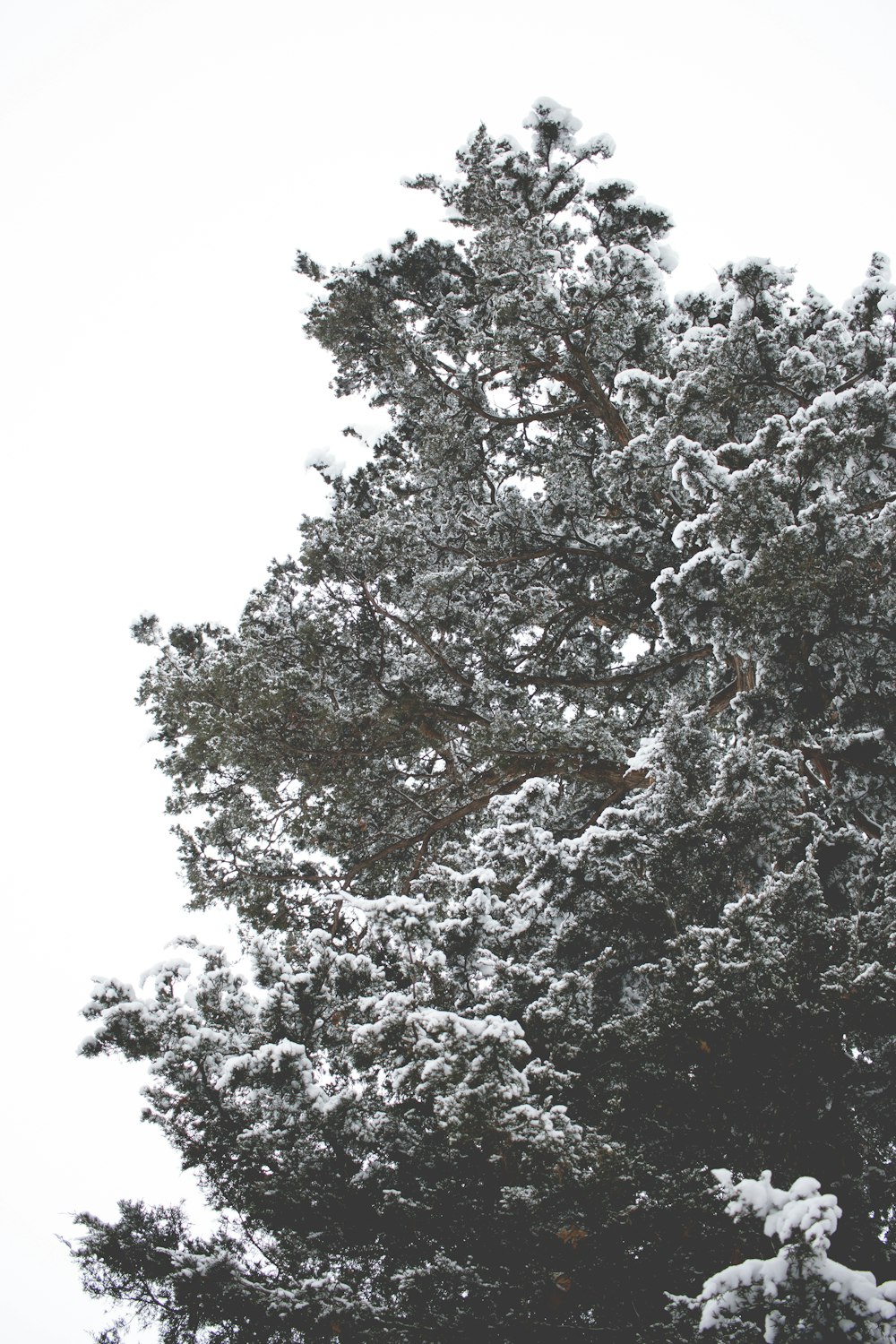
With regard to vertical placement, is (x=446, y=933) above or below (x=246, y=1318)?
above

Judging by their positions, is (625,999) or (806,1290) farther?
(625,999)

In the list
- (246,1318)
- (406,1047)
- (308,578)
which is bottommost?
(246,1318)

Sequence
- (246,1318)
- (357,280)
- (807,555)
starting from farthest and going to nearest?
(357,280) → (807,555) → (246,1318)

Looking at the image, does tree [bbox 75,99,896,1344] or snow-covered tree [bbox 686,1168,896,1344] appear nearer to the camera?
snow-covered tree [bbox 686,1168,896,1344]

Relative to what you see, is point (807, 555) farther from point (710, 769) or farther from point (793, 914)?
point (793, 914)

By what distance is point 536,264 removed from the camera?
340 inches

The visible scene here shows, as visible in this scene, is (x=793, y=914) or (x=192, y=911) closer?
(x=793, y=914)

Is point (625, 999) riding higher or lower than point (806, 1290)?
higher

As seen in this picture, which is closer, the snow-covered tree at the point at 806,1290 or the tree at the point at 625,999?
the snow-covered tree at the point at 806,1290

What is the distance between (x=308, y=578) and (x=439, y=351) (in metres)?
4.07

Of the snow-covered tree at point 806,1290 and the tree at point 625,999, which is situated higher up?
the tree at point 625,999

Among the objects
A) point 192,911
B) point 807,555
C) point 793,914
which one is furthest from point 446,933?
point 192,911

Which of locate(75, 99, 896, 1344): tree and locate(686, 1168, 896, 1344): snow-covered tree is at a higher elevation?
locate(75, 99, 896, 1344): tree

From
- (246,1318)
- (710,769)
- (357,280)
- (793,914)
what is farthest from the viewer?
(357,280)
